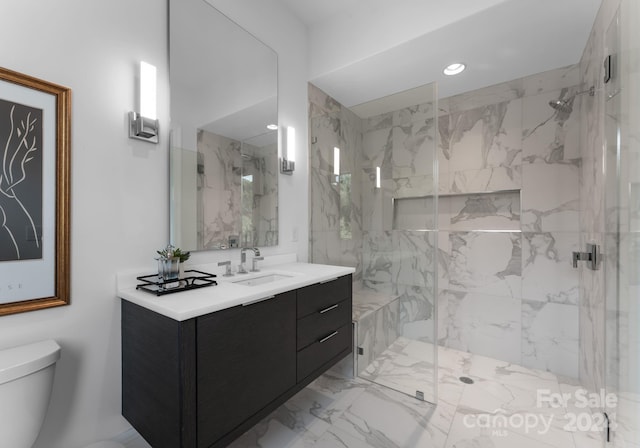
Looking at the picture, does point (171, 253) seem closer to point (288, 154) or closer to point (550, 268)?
point (288, 154)

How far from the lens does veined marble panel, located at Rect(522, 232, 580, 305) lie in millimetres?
2277

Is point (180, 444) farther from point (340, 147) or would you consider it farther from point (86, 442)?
point (340, 147)

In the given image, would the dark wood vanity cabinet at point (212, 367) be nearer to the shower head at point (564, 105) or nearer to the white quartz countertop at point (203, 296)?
the white quartz countertop at point (203, 296)

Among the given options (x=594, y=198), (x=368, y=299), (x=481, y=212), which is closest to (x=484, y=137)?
(x=481, y=212)

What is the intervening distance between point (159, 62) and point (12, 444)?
5.42 ft

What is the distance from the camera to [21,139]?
1091mm

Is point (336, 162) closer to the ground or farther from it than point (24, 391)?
farther from it

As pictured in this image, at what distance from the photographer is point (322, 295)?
1.67 m

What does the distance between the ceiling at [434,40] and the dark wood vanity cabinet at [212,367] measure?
180 cm

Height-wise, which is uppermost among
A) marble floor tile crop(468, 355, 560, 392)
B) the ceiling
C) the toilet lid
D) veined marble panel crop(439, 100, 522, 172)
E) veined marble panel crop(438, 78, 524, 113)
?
the ceiling

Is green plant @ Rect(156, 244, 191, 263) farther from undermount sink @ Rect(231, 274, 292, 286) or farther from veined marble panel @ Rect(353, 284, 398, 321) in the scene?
veined marble panel @ Rect(353, 284, 398, 321)

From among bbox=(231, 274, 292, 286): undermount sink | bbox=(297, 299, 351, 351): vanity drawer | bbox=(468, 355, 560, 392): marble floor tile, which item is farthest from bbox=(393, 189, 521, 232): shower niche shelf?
bbox=(468, 355, 560, 392): marble floor tile

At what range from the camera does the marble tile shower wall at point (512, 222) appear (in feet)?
7.54

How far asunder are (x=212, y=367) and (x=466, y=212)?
2.56m
